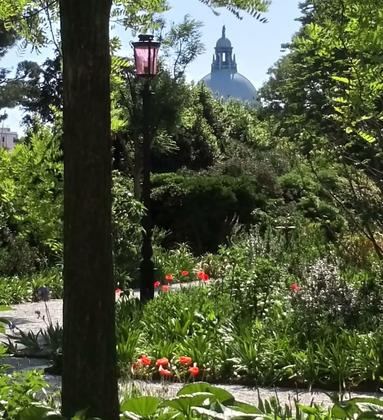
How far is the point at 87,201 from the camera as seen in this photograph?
3572mm

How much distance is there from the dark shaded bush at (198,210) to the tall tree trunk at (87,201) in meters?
15.0

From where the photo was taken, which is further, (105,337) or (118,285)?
(118,285)

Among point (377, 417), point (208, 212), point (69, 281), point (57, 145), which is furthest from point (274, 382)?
point (208, 212)

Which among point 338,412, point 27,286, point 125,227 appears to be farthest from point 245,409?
point 27,286

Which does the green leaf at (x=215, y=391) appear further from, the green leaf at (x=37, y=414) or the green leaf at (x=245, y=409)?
the green leaf at (x=37, y=414)

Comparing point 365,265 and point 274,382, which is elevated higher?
point 365,265

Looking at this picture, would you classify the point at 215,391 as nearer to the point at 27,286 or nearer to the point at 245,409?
the point at 245,409

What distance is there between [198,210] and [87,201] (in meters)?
15.3

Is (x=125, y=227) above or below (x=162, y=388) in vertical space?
above

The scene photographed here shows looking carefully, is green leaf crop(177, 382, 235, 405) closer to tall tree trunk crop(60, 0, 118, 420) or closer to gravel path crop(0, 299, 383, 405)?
gravel path crop(0, 299, 383, 405)

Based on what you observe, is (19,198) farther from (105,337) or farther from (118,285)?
(105,337)

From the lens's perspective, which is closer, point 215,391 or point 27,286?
point 215,391

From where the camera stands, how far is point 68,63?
3.59 meters

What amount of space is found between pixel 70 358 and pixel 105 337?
18cm
